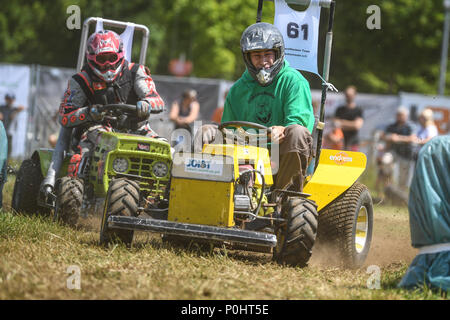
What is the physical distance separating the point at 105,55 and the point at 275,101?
7.02ft

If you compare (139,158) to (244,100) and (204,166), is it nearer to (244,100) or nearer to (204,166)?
(244,100)

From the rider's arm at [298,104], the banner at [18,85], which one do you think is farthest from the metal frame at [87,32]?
the banner at [18,85]

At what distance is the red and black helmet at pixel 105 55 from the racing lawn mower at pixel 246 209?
1.90 metres

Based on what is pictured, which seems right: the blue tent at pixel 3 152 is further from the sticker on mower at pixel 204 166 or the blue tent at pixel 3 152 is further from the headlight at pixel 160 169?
the sticker on mower at pixel 204 166

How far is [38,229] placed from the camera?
6.35 metres

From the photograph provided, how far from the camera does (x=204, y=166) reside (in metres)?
5.71

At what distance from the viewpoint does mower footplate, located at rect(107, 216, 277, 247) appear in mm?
5387

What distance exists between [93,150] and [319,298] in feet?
11.9

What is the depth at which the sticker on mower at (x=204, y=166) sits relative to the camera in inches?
224

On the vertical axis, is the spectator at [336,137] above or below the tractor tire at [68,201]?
above

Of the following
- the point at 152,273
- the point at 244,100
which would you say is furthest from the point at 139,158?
the point at 152,273

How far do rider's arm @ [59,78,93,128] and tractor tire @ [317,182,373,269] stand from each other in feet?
8.81

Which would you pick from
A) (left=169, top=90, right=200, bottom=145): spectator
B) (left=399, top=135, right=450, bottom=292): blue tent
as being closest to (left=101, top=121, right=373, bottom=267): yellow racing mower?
(left=399, top=135, right=450, bottom=292): blue tent

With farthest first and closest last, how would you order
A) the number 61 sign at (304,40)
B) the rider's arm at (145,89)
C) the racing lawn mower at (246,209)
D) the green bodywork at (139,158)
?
the rider's arm at (145,89)
the number 61 sign at (304,40)
the green bodywork at (139,158)
the racing lawn mower at (246,209)
